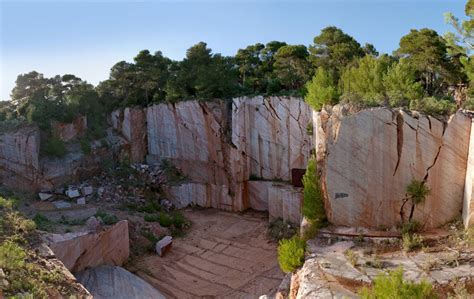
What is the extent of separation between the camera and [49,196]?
22.1m

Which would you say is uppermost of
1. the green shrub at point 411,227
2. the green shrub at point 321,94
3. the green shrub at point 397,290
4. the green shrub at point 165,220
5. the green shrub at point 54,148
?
the green shrub at point 321,94

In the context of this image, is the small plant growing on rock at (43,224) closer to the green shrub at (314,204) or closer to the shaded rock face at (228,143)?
the shaded rock face at (228,143)

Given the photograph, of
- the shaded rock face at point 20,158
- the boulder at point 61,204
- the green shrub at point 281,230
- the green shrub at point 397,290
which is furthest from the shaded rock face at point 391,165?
the shaded rock face at point 20,158

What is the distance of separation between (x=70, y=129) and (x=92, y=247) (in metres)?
12.2

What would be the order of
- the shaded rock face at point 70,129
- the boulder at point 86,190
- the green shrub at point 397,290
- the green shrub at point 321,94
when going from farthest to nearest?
the shaded rock face at point 70,129 < the boulder at point 86,190 < the green shrub at point 321,94 < the green shrub at point 397,290

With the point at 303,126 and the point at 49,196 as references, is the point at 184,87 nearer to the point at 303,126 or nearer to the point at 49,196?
the point at 303,126

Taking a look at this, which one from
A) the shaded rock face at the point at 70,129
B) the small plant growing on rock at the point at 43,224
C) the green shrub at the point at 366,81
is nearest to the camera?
the green shrub at the point at 366,81

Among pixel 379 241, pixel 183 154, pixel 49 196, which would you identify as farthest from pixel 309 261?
pixel 49 196

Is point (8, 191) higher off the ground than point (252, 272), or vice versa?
point (8, 191)

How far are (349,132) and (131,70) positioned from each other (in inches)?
768

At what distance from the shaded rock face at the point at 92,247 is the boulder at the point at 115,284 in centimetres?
43

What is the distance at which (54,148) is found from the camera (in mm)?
22938

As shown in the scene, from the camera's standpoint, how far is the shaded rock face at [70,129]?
23641 mm

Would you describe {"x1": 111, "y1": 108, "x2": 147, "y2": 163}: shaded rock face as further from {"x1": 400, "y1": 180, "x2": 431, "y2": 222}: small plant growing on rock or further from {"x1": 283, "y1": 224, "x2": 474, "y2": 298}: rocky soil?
{"x1": 400, "y1": 180, "x2": 431, "y2": 222}: small plant growing on rock
